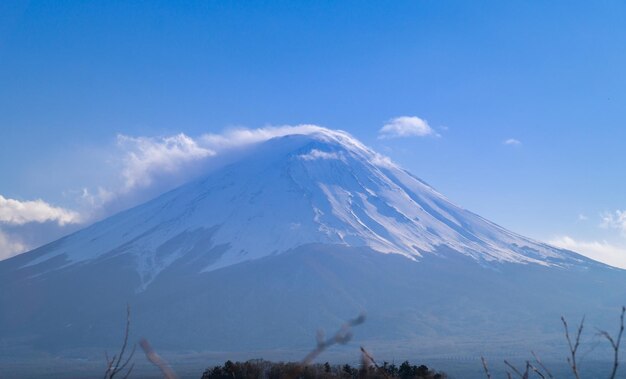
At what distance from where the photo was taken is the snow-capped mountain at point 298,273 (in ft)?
267

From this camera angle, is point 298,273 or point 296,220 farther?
point 296,220

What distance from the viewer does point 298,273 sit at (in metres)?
93.1

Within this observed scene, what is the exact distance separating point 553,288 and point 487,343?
28.1 meters

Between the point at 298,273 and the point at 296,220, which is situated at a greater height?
the point at 296,220

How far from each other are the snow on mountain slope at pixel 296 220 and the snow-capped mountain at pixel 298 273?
0.36 metres

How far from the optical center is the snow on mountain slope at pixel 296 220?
346 ft

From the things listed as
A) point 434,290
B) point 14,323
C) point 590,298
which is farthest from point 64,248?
point 590,298

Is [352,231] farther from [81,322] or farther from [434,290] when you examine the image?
[81,322]

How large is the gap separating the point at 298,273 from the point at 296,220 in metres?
19.5

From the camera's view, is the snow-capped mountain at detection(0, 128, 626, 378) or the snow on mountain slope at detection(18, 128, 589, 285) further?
the snow on mountain slope at detection(18, 128, 589, 285)

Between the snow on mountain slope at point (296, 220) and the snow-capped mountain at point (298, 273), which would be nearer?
the snow-capped mountain at point (298, 273)

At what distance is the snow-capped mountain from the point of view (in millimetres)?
81375

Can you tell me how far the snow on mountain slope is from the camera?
346 ft

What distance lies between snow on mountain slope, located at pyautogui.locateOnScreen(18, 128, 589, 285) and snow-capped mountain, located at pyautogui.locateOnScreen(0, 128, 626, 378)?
36 cm
